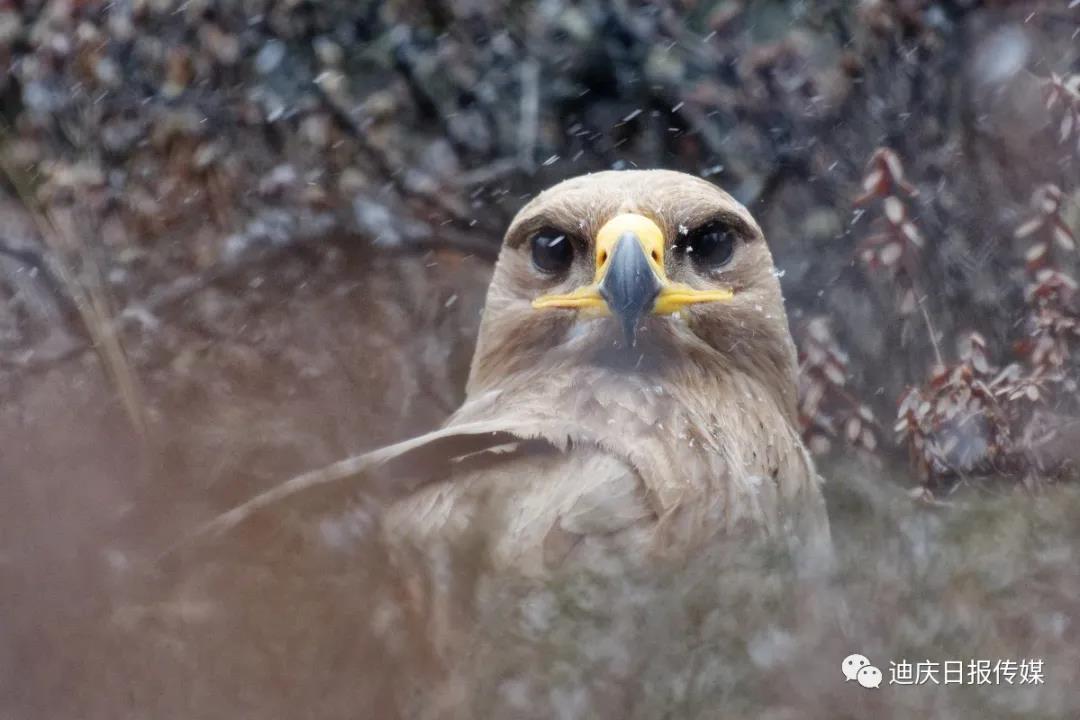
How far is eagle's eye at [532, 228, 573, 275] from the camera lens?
1.47m

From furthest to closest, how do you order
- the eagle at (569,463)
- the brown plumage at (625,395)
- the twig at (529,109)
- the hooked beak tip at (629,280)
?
1. the twig at (529,109)
2. the hooked beak tip at (629,280)
3. the brown plumage at (625,395)
4. the eagle at (569,463)

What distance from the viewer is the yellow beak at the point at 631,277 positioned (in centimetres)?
130

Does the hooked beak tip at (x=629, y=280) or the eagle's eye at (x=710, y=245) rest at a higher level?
the hooked beak tip at (x=629, y=280)

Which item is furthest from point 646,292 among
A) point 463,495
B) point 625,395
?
point 463,495

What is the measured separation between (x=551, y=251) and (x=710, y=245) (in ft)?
0.63

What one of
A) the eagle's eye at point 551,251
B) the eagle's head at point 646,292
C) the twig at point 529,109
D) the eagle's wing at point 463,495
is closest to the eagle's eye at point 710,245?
the eagle's head at point 646,292

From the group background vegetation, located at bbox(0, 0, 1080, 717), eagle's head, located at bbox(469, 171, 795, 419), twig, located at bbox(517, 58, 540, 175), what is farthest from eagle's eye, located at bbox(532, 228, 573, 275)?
twig, located at bbox(517, 58, 540, 175)

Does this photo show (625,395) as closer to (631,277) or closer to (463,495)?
(631,277)

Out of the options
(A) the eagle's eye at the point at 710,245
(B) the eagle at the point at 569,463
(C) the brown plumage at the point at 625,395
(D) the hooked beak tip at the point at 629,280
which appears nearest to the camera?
(B) the eagle at the point at 569,463

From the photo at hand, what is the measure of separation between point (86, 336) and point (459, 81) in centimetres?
76

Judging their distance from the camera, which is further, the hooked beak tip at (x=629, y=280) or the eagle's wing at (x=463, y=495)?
the hooked beak tip at (x=629, y=280)

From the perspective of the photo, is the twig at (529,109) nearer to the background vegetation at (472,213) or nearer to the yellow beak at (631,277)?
the background vegetation at (472,213)

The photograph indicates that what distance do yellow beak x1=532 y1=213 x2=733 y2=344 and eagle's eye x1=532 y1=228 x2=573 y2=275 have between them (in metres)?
0.08

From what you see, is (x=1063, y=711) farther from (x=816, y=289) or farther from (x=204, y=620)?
(x=816, y=289)
